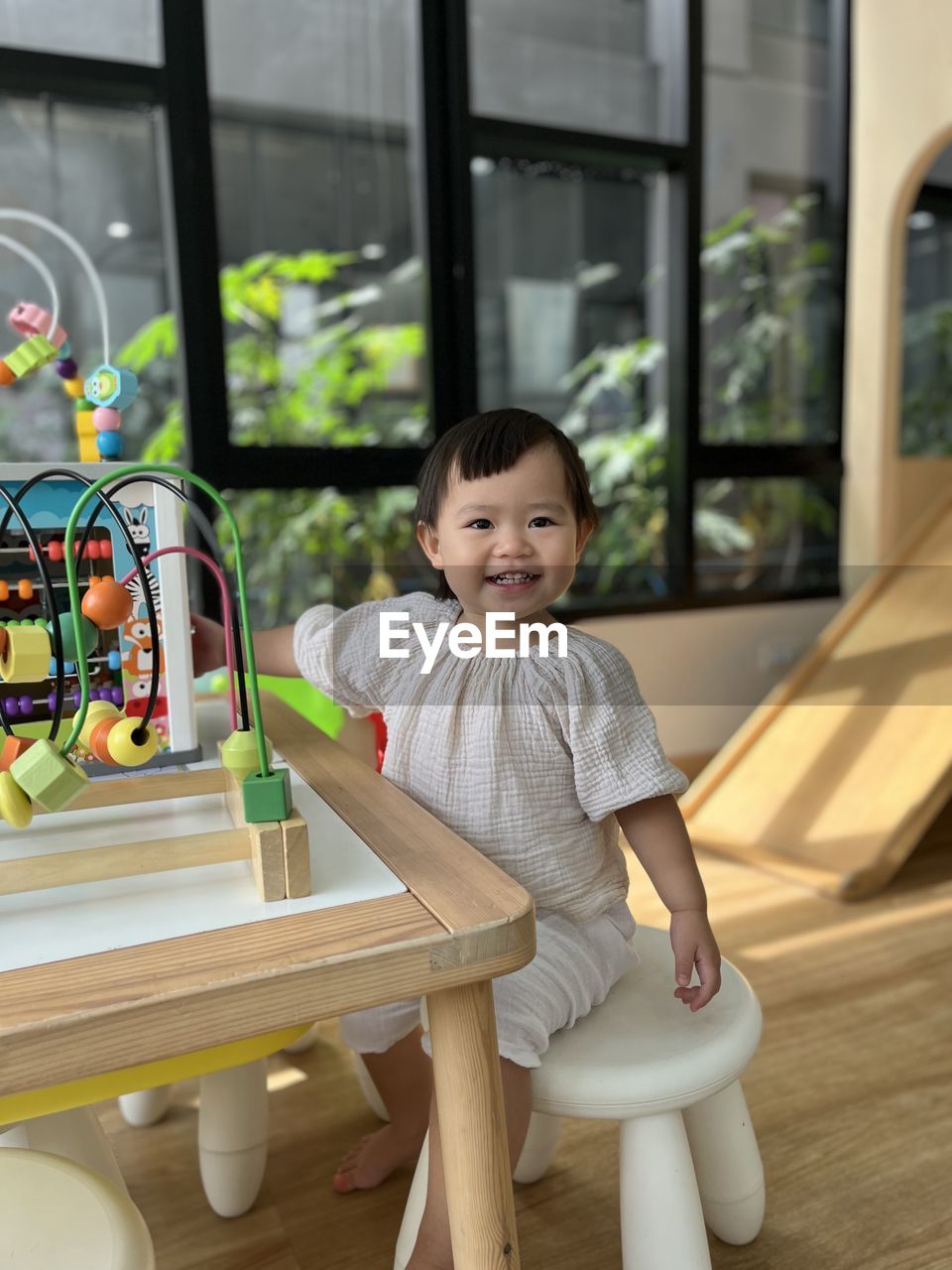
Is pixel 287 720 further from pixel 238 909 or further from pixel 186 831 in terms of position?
Result: pixel 238 909

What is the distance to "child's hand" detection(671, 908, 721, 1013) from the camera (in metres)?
0.89

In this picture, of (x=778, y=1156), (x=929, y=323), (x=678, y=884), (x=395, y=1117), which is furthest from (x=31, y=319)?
(x=929, y=323)

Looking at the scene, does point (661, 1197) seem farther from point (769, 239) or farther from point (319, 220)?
point (769, 239)

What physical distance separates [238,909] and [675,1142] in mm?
523

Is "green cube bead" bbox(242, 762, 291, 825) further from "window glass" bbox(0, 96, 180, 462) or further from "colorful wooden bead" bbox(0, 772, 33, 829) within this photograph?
"window glass" bbox(0, 96, 180, 462)

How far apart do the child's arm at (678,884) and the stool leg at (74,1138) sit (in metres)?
0.64

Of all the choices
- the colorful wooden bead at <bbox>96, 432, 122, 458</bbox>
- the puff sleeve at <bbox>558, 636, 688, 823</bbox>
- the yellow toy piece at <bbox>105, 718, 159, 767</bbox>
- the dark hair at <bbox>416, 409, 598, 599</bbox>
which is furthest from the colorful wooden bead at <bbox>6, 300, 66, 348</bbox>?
the puff sleeve at <bbox>558, 636, 688, 823</bbox>

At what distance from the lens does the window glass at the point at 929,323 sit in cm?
344

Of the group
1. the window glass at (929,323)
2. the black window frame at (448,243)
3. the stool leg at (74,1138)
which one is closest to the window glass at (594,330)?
the black window frame at (448,243)

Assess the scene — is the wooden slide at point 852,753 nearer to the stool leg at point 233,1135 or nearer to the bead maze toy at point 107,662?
the stool leg at point 233,1135

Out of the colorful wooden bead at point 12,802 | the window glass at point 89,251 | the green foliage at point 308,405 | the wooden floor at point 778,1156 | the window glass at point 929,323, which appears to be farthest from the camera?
the window glass at point 929,323

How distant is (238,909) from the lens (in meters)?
0.65

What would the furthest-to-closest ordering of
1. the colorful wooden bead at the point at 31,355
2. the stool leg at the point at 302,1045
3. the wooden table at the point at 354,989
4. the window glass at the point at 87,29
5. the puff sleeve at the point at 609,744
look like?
the window glass at the point at 87,29 → the stool leg at the point at 302,1045 → the colorful wooden bead at the point at 31,355 → the puff sleeve at the point at 609,744 → the wooden table at the point at 354,989

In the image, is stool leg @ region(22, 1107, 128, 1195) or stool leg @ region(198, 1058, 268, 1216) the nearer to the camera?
stool leg @ region(22, 1107, 128, 1195)
